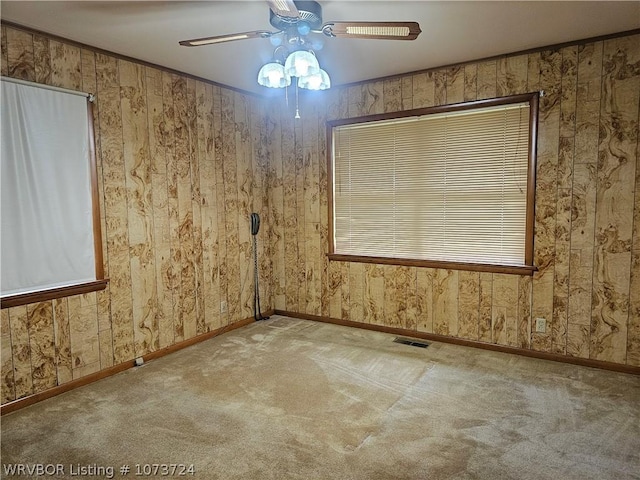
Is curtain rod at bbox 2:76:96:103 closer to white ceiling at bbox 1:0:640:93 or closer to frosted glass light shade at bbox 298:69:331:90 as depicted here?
white ceiling at bbox 1:0:640:93

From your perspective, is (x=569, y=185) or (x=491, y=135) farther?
(x=491, y=135)

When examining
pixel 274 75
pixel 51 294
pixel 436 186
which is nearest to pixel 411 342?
pixel 436 186

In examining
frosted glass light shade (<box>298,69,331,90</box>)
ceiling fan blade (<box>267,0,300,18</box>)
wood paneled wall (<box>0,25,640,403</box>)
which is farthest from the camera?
wood paneled wall (<box>0,25,640,403</box>)

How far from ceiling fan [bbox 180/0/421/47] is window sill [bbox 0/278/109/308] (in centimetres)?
194

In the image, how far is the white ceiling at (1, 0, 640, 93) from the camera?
259 cm

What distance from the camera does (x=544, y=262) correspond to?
3.52 m

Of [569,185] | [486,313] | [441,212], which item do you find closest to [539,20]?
[569,185]

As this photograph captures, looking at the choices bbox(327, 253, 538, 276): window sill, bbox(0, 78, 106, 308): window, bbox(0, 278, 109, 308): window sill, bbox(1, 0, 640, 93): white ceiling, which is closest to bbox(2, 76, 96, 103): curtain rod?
bbox(0, 78, 106, 308): window

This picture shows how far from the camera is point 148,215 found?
12.0ft

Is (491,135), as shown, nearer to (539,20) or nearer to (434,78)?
(434,78)

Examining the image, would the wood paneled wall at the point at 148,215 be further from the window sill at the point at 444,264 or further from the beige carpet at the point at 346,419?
the window sill at the point at 444,264

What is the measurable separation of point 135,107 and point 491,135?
3020 millimetres

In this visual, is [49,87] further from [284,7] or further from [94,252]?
[284,7]

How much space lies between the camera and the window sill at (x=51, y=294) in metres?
2.80
